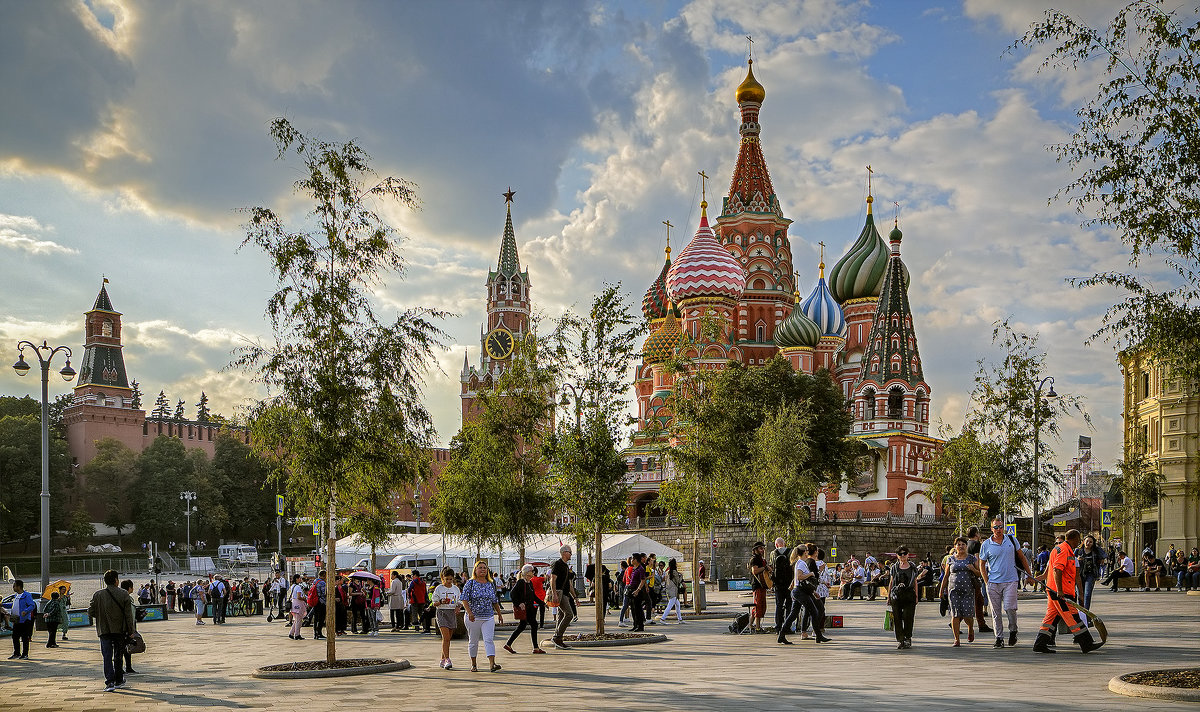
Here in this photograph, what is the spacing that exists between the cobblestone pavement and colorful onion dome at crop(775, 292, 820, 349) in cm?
5957

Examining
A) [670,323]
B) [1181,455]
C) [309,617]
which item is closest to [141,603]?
[309,617]

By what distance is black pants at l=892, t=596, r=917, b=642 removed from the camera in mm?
16703

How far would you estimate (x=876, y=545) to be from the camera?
201ft

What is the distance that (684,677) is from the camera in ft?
44.8

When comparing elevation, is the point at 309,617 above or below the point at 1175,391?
below

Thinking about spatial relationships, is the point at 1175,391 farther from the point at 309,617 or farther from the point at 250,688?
the point at 250,688

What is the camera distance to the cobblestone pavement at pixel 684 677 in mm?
11320

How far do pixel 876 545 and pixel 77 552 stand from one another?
198 ft

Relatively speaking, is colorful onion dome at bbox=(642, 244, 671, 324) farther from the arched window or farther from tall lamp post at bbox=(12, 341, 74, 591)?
tall lamp post at bbox=(12, 341, 74, 591)

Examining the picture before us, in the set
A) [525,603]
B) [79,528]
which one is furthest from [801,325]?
[525,603]

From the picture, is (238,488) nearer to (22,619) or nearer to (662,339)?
(662,339)

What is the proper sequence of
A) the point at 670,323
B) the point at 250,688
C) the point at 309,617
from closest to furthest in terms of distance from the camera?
the point at 250,688, the point at 309,617, the point at 670,323

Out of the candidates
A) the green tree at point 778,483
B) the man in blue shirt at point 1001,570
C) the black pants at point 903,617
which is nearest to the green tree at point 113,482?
the green tree at point 778,483

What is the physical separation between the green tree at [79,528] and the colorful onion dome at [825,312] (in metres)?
55.4
